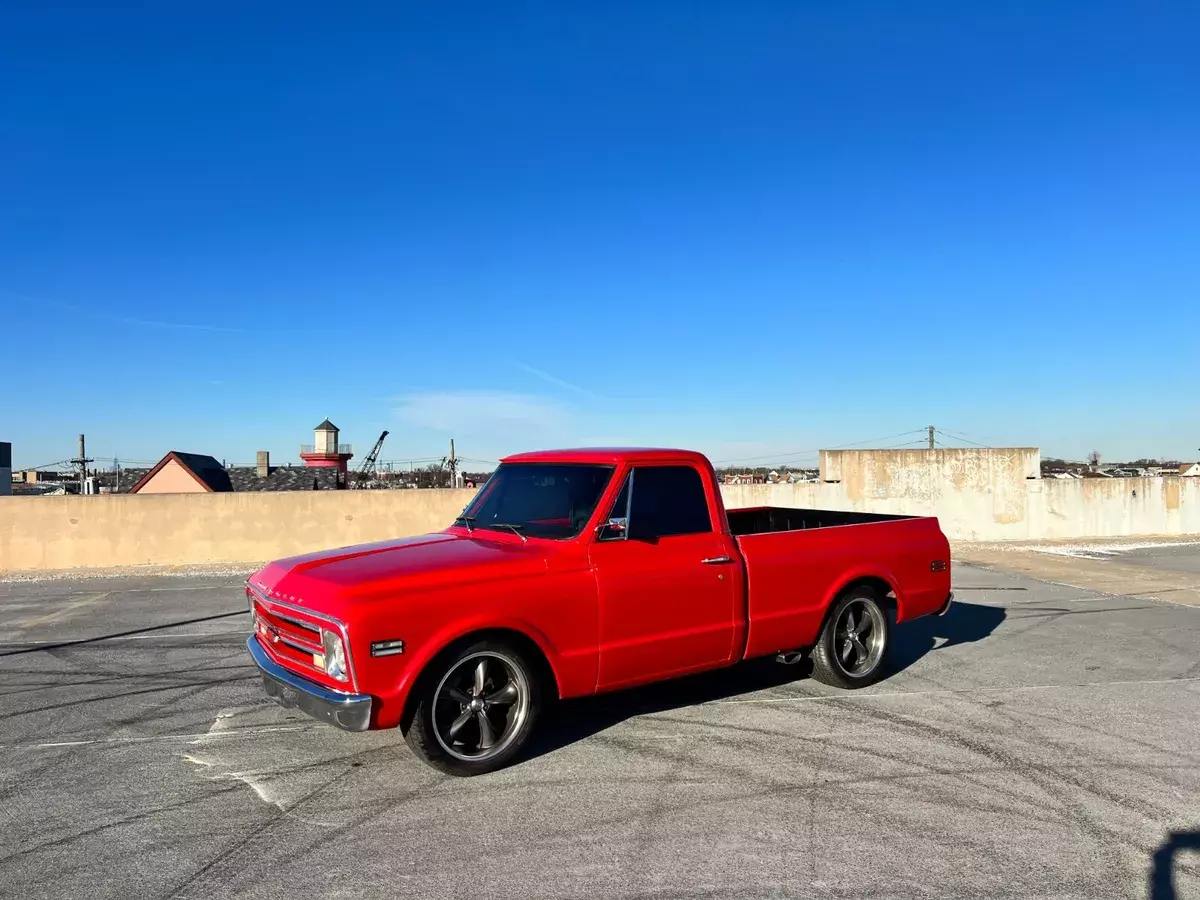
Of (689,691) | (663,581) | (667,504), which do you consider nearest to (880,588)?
(689,691)

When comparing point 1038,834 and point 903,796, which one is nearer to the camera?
point 1038,834

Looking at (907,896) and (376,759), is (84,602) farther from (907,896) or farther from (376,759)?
(907,896)

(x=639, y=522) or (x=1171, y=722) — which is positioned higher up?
(x=639, y=522)

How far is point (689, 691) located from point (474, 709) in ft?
7.33

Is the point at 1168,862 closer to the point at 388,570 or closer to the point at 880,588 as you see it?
the point at 880,588

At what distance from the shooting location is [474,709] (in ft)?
15.7

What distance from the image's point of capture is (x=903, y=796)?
443 cm

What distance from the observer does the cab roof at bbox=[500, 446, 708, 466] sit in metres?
5.70

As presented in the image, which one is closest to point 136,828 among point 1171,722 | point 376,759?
point 376,759

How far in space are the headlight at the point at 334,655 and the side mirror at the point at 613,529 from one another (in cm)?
165

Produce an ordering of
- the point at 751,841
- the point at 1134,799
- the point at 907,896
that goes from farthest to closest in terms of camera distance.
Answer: the point at 1134,799 < the point at 751,841 < the point at 907,896

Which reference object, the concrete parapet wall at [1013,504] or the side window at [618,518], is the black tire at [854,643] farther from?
the concrete parapet wall at [1013,504]

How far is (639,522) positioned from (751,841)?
6.90ft

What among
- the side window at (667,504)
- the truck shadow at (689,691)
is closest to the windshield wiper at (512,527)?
the side window at (667,504)
